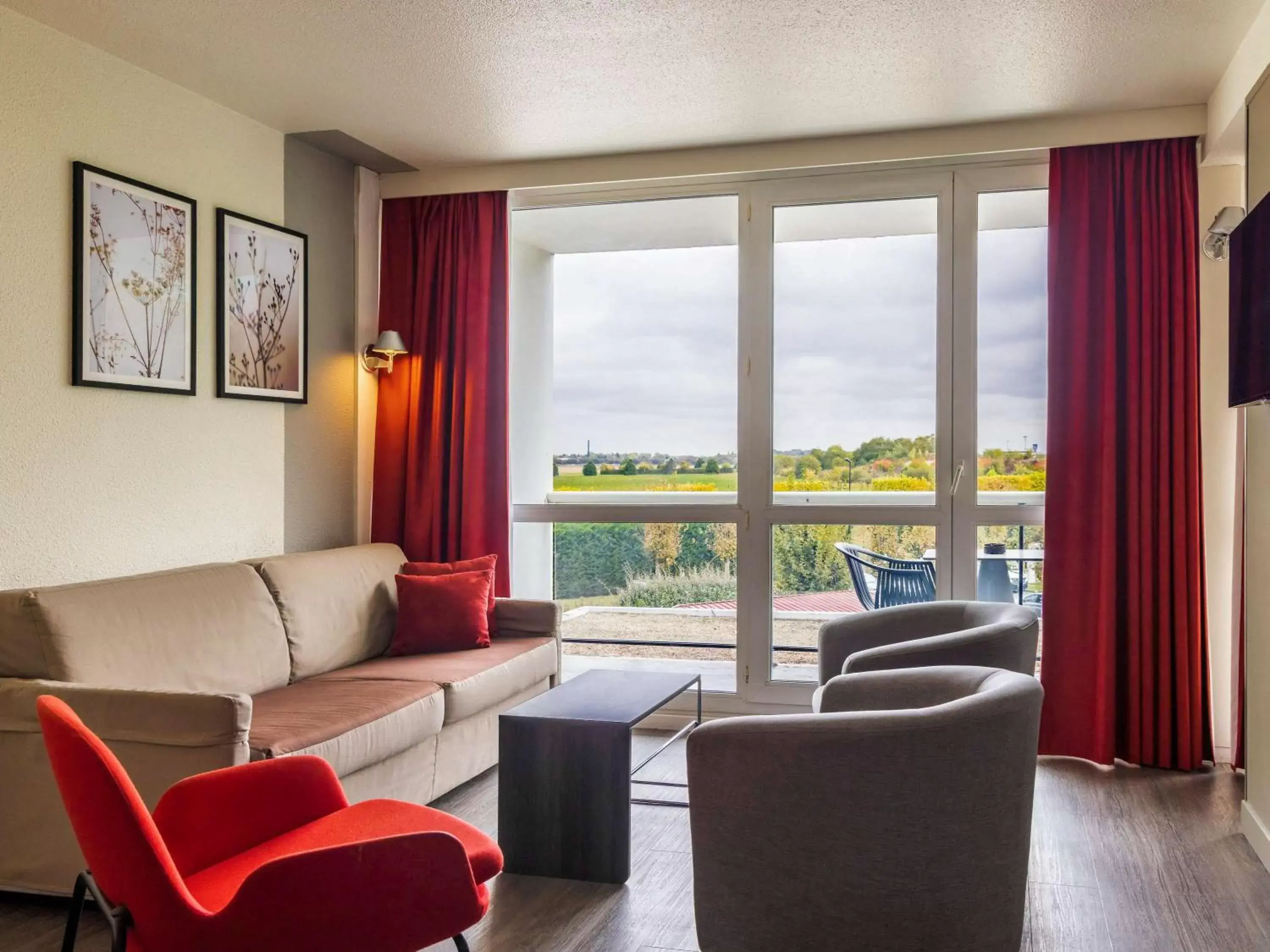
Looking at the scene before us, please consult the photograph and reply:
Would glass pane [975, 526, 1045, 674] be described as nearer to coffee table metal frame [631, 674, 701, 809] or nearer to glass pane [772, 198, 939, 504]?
glass pane [772, 198, 939, 504]

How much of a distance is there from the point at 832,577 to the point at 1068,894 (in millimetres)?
1997

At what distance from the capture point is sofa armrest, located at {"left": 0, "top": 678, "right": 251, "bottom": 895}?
9.05 ft

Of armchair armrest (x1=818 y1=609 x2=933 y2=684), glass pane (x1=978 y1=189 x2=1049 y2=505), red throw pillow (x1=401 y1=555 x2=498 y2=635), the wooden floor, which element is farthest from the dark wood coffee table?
glass pane (x1=978 y1=189 x2=1049 y2=505)

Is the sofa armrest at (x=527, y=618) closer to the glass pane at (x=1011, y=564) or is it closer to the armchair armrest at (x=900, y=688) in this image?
the glass pane at (x=1011, y=564)

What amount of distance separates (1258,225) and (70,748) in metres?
3.29

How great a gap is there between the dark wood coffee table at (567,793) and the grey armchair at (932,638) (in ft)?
2.63

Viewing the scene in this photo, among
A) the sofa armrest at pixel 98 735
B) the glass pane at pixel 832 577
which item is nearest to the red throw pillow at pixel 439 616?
the glass pane at pixel 832 577

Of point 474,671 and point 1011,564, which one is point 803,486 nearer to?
point 1011,564

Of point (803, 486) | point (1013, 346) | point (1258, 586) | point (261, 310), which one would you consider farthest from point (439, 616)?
point (1258, 586)

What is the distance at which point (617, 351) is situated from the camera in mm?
5195

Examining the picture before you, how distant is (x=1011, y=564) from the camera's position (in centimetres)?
462

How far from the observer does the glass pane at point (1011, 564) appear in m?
4.58

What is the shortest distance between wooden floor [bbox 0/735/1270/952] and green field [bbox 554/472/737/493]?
67.3 inches

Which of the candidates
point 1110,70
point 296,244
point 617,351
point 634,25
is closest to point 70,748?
point 634,25
